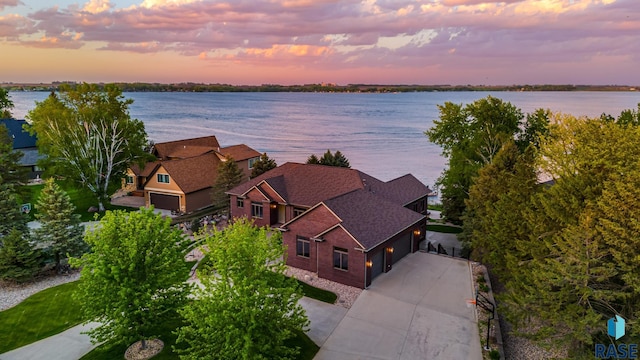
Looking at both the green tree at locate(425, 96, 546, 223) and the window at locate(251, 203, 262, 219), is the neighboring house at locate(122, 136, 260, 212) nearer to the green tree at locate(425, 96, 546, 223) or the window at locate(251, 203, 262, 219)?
the window at locate(251, 203, 262, 219)

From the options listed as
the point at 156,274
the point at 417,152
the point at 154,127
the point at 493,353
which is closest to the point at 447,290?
the point at 493,353

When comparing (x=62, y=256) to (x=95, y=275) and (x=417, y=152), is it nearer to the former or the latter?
(x=95, y=275)

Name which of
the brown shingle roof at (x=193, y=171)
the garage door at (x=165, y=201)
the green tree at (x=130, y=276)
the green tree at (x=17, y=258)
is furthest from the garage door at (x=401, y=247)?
the garage door at (x=165, y=201)

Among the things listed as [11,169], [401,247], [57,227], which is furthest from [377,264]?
[11,169]

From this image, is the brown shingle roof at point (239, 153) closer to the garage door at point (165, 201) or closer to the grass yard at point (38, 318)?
the garage door at point (165, 201)

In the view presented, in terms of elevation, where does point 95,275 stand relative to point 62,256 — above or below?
above

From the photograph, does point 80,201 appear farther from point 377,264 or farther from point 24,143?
point 377,264

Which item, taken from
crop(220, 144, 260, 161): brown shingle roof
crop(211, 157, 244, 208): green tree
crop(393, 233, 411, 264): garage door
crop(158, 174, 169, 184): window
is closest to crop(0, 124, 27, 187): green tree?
crop(158, 174, 169, 184): window
